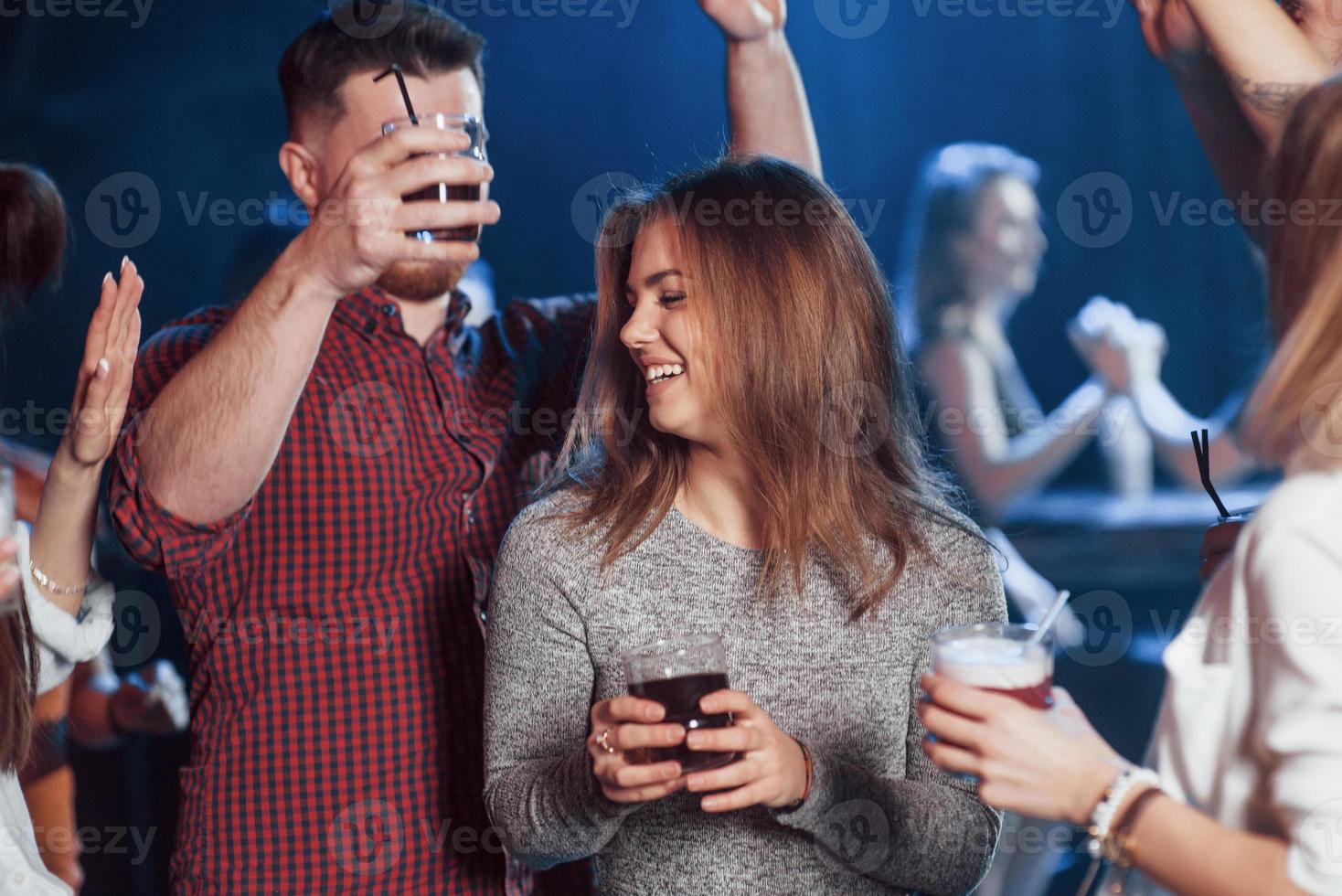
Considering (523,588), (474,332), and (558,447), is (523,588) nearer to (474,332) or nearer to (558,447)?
(558,447)

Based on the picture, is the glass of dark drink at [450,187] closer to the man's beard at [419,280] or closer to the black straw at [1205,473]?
the man's beard at [419,280]

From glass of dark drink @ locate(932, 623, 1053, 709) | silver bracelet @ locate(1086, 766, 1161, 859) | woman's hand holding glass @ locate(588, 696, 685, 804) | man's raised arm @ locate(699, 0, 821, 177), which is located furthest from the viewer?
man's raised arm @ locate(699, 0, 821, 177)

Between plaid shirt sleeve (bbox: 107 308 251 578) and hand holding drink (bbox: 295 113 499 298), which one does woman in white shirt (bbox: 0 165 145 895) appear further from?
hand holding drink (bbox: 295 113 499 298)

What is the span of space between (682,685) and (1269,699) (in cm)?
62

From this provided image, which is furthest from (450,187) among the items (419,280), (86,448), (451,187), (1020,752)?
(1020,752)

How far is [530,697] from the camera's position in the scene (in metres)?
1.65

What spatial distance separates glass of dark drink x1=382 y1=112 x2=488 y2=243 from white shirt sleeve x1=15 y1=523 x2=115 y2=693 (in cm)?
74

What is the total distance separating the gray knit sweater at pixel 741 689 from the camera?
5.17ft

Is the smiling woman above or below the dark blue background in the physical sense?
below

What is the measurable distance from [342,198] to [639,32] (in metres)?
2.86

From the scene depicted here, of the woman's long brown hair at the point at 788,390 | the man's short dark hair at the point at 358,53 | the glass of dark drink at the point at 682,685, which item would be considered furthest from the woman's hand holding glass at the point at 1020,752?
the man's short dark hair at the point at 358,53

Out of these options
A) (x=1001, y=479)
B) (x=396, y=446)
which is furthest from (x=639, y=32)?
(x=396, y=446)

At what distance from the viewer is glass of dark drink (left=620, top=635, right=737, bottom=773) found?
1.39m

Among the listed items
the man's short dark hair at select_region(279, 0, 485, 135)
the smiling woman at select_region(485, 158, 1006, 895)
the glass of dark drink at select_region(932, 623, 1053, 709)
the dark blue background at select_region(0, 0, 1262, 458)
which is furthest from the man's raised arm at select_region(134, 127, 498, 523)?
the dark blue background at select_region(0, 0, 1262, 458)
